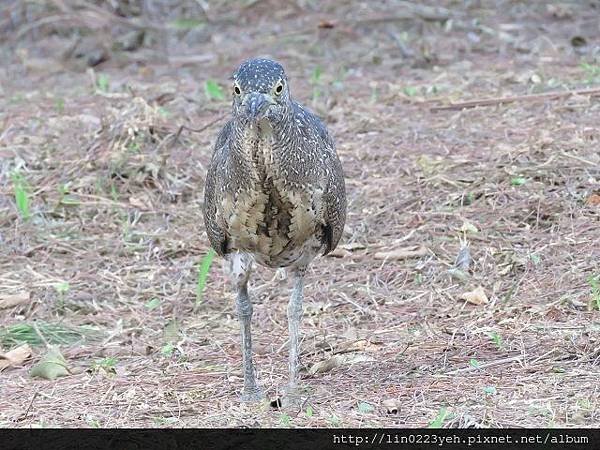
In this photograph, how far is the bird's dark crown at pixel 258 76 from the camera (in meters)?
5.41

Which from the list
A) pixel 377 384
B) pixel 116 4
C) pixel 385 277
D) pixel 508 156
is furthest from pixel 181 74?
pixel 377 384

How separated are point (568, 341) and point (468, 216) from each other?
2319mm

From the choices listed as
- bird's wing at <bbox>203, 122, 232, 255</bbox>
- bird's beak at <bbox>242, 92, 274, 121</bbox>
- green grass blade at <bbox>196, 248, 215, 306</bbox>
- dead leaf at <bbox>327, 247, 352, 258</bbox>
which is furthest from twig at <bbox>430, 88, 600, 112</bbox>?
bird's beak at <bbox>242, 92, 274, 121</bbox>

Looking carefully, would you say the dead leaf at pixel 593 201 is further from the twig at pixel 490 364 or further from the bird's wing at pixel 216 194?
the bird's wing at pixel 216 194

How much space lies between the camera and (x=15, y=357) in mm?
7219

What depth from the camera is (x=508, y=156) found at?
9625mm

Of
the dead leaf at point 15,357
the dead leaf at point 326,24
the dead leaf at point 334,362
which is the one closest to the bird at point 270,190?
the dead leaf at point 334,362

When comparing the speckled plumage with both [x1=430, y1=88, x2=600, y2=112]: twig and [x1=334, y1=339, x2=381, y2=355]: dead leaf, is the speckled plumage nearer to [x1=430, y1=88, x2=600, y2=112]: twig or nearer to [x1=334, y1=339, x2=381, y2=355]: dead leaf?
[x1=334, y1=339, x2=381, y2=355]: dead leaf

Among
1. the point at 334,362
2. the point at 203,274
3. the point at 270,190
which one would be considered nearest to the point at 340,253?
the point at 203,274

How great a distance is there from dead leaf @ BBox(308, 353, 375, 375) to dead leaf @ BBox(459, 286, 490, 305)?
108 centimetres

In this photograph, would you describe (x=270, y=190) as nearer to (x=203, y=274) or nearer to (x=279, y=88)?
(x=279, y=88)

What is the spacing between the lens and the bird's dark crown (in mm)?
5406

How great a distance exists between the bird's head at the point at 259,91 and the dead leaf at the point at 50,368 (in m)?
2.32

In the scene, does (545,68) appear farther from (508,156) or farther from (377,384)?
(377,384)
